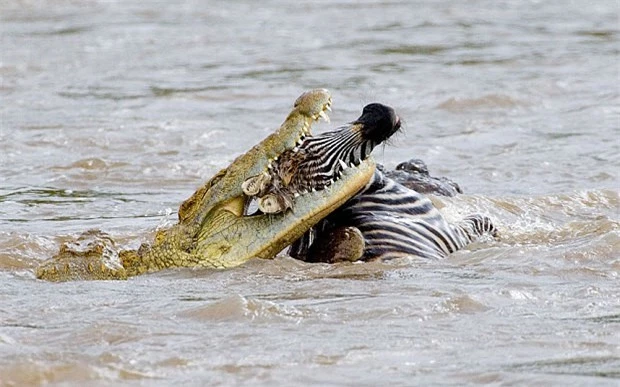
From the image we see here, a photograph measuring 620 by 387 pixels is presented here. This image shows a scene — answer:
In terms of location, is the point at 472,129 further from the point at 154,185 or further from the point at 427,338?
the point at 427,338

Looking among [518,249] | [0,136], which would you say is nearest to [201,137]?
[0,136]

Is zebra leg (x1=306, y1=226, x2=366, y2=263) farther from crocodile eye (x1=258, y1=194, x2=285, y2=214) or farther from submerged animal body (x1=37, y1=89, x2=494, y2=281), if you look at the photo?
crocodile eye (x1=258, y1=194, x2=285, y2=214)

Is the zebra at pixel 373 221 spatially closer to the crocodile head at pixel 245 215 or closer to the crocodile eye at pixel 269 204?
the crocodile head at pixel 245 215

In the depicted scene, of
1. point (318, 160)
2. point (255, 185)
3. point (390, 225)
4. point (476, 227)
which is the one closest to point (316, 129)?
point (476, 227)

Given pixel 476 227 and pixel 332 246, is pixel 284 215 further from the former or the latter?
pixel 476 227

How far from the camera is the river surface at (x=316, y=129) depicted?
4.62 meters

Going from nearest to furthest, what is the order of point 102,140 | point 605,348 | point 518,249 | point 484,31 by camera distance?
point 605,348 < point 518,249 < point 102,140 < point 484,31

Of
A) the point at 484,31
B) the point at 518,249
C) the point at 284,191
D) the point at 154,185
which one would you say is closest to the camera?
the point at 284,191

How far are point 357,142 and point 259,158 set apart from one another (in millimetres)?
435

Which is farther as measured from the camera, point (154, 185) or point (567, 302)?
point (154, 185)

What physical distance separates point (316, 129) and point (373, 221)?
14.5 feet

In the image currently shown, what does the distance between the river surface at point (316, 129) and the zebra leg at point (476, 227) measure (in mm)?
78

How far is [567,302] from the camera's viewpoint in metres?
5.24

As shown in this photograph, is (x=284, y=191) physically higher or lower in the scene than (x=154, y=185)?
higher
